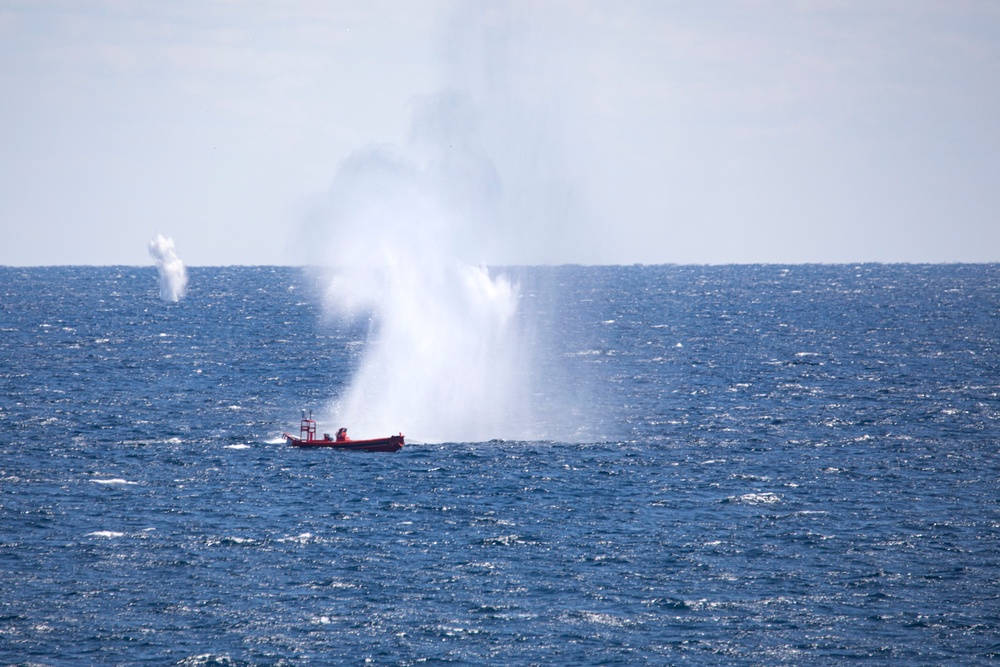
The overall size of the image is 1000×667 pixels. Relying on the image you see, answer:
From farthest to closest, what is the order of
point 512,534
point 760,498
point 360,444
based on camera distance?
point 360,444 → point 760,498 → point 512,534

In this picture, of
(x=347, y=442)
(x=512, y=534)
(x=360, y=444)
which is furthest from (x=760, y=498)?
(x=347, y=442)

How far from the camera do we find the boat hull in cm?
8225

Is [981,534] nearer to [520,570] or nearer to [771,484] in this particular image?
[771,484]

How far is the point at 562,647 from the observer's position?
151 ft

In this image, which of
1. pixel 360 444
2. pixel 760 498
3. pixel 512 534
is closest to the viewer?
pixel 512 534

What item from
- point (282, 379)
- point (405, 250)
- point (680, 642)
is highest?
point (405, 250)

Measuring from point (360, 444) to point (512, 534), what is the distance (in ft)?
80.7

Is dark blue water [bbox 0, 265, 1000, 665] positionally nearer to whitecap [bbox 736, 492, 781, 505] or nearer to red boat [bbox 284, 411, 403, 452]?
whitecap [bbox 736, 492, 781, 505]

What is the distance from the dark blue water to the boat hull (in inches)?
27.8

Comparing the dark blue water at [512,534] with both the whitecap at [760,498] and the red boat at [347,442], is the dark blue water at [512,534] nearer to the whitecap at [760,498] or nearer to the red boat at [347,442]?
the whitecap at [760,498]

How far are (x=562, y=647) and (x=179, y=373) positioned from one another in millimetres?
89558

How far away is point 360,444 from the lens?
273 feet

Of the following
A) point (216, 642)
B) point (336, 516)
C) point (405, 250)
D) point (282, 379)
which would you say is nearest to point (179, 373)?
point (282, 379)

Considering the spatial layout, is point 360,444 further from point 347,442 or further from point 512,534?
point 512,534
